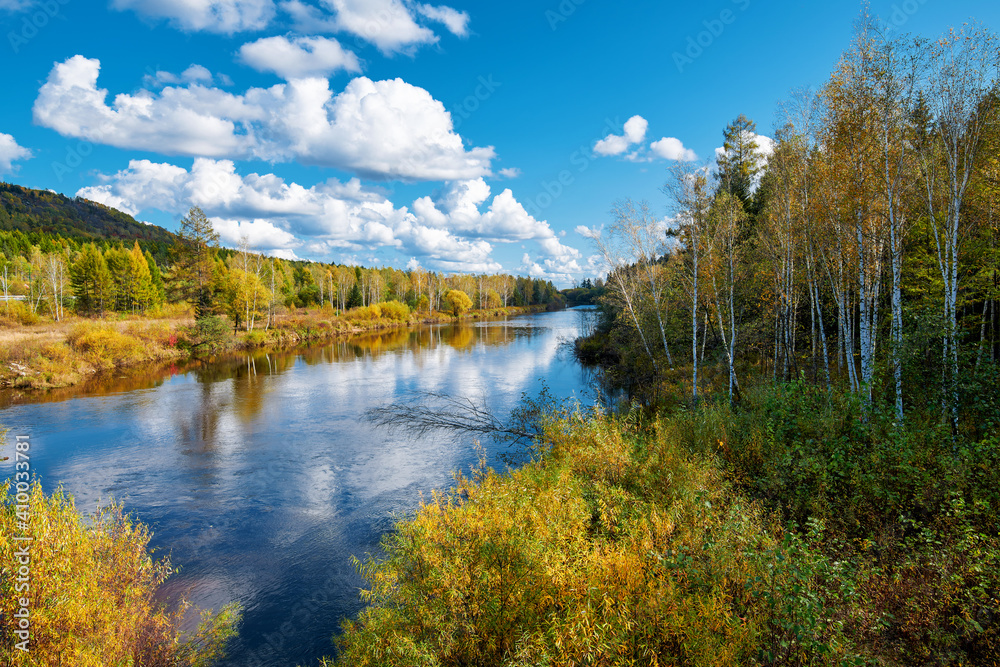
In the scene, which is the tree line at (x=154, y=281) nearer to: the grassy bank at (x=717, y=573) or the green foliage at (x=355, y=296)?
the green foliage at (x=355, y=296)

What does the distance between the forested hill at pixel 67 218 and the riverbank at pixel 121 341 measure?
81411 millimetres

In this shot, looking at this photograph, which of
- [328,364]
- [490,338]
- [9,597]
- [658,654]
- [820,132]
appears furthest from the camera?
[490,338]

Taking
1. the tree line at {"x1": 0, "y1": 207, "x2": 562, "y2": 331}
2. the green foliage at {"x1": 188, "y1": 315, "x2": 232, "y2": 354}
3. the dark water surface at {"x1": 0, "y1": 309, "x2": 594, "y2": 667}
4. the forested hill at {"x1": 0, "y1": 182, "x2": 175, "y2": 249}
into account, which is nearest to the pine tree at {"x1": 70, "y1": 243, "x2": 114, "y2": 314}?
the tree line at {"x1": 0, "y1": 207, "x2": 562, "y2": 331}

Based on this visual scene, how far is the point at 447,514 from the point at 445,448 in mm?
10878

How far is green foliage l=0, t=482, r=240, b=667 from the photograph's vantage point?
17.7ft

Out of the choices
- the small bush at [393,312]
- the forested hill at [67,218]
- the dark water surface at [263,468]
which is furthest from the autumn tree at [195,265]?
the forested hill at [67,218]

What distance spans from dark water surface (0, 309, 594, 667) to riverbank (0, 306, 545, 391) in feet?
10.2

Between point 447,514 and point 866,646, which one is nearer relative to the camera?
point 866,646

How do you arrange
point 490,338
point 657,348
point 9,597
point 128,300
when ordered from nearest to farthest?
1. point 9,597
2. point 657,348
3. point 490,338
4. point 128,300

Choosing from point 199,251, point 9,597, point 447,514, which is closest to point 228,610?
point 9,597

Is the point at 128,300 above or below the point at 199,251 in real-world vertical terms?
below

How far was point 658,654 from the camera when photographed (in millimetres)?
4512

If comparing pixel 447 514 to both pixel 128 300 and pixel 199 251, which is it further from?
pixel 128 300

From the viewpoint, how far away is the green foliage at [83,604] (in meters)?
5.40
